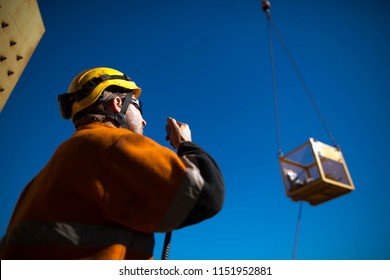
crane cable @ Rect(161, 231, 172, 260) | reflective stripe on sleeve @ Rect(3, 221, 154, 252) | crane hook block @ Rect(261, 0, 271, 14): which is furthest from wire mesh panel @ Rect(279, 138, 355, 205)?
crane hook block @ Rect(261, 0, 271, 14)

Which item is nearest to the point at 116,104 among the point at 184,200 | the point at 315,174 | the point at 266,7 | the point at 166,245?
the point at 166,245

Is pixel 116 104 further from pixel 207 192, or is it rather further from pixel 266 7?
pixel 266 7

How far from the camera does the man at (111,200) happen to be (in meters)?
1.42

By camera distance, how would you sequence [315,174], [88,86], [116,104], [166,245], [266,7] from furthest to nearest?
[266,7]
[315,174]
[88,86]
[116,104]
[166,245]

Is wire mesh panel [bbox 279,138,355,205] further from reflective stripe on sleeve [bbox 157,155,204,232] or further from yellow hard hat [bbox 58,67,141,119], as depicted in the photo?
reflective stripe on sleeve [bbox 157,155,204,232]

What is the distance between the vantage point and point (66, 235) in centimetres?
140

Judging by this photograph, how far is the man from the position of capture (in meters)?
1.42

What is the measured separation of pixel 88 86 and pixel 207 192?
1.95 m

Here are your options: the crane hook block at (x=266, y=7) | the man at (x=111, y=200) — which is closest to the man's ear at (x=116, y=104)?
the man at (x=111, y=200)

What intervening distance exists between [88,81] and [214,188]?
2.04 meters

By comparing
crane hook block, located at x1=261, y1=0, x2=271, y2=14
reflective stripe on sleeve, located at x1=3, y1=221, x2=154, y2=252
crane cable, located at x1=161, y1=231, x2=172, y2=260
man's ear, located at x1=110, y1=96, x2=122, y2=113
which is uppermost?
crane hook block, located at x1=261, y1=0, x2=271, y2=14

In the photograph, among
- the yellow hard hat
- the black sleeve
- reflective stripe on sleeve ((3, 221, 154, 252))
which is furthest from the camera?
the yellow hard hat
